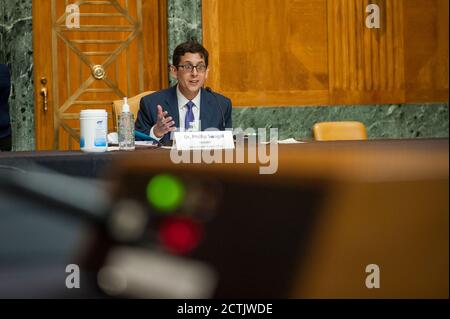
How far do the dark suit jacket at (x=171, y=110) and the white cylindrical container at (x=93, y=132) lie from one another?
3.15 ft

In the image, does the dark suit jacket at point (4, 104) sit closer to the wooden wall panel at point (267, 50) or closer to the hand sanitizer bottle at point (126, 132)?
the hand sanitizer bottle at point (126, 132)

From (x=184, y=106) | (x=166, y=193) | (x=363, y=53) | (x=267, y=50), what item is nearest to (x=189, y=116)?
(x=184, y=106)

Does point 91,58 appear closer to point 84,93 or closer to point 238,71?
point 84,93

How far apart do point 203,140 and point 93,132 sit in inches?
14.6

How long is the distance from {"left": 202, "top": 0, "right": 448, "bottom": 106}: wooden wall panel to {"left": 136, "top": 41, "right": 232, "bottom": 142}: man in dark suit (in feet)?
6.98

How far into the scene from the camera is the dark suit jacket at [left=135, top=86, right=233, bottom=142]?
3373mm

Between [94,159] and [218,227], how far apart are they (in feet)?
1.45

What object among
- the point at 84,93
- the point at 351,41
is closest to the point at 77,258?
the point at 84,93

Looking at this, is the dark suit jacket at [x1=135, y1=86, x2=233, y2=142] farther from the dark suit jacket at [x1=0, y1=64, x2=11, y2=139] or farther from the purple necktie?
the dark suit jacket at [x1=0, y1=64, x2=11, y2=139]

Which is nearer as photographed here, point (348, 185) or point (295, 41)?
point (348, 185)

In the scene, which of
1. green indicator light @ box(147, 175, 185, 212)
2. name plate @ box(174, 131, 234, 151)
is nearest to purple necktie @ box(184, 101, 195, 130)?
name plate @ box(174, 131, 234, 151)

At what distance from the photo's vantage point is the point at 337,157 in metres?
2.10

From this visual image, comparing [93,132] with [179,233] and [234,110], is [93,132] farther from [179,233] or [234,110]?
[234,110]

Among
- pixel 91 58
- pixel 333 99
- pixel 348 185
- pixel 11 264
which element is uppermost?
pixel 91 58
